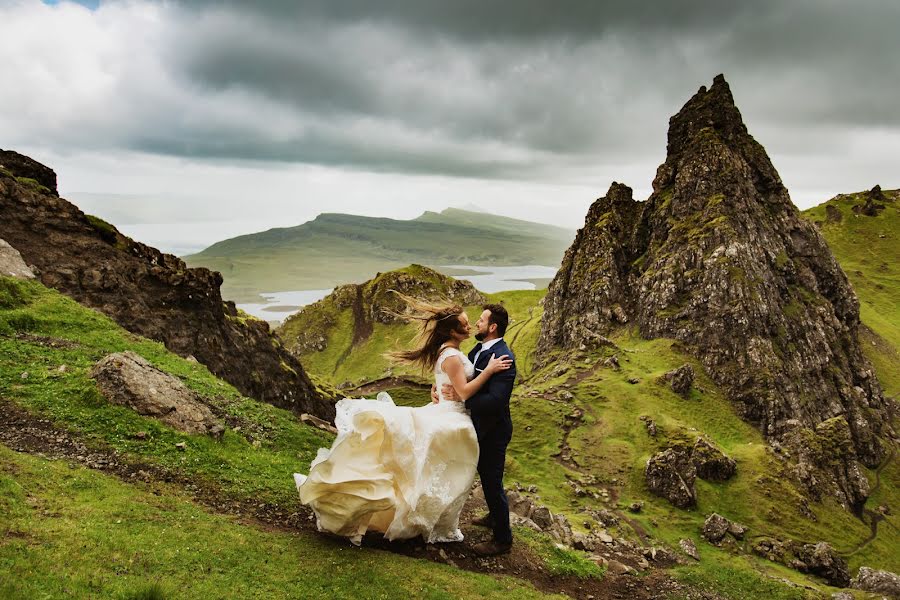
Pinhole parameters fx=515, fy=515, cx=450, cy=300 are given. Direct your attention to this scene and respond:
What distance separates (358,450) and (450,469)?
2535 mm

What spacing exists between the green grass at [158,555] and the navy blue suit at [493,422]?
91.1 inches

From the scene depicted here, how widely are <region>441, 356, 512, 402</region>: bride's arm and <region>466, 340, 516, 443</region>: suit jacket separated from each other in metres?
0.27

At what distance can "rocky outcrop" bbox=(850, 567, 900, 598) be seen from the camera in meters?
42.5

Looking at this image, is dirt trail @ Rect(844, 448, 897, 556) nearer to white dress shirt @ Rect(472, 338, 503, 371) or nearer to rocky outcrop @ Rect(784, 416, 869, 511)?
rocky outcrop @ Rect(784, 416, 869, 511)

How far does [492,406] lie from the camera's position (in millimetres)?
13500

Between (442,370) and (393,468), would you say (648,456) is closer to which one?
(442,370)

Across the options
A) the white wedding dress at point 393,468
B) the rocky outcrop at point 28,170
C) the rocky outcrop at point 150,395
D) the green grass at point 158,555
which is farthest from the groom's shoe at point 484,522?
the rocky outcrop at point 28,170

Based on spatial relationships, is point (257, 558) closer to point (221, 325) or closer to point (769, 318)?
point (221, 325)

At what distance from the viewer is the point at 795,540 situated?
2391 inches

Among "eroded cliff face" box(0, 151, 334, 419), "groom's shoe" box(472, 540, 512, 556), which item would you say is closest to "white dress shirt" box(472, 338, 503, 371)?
"groom's shoe" box(472, 540, 512, 556)

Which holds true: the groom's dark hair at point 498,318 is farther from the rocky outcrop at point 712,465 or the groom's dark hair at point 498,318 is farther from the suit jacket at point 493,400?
the rocky outcrop at point 712,465

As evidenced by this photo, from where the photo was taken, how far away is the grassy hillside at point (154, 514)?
1049 centimetres

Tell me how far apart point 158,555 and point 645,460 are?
230 ft

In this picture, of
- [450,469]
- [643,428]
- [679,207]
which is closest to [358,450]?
[450,469]
